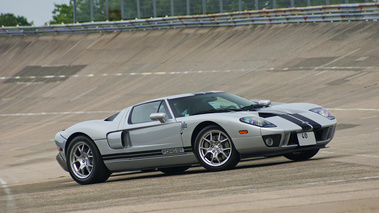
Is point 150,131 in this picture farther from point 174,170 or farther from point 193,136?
point 174,170

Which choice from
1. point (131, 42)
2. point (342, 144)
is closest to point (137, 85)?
point (131, 42)

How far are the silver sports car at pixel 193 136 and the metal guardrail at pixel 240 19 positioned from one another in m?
26.8

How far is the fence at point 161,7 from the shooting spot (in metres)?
47.2

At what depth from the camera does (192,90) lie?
28.4m

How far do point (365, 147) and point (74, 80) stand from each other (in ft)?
92.7

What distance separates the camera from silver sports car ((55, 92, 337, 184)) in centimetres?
892

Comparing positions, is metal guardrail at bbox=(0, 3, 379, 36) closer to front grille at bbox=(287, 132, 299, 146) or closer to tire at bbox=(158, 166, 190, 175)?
tire at bbox=(158, 166, 190, 175)

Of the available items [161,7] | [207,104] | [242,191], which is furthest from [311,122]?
[161,7]

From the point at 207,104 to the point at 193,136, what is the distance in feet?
1.99

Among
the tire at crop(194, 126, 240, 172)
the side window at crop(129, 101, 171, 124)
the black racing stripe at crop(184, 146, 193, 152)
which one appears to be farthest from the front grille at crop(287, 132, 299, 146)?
the side window at crop(129, 101, 171, 124)

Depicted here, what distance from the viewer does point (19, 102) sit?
34.4 metres

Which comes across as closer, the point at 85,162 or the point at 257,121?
the point at 257,121

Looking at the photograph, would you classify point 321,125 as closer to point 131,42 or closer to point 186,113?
point 186,113

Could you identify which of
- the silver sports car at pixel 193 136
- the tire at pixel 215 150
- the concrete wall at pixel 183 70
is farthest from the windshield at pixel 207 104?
the concrete wall at pixel 183 70
